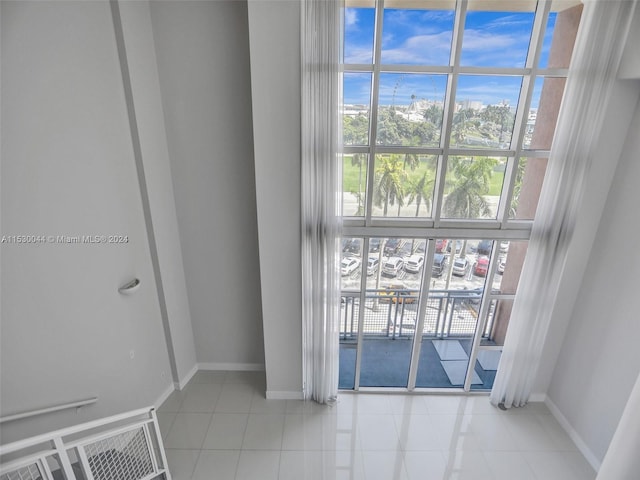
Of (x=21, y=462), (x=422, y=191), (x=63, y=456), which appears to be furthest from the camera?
(x=422, y=191)

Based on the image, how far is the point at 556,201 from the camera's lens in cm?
294

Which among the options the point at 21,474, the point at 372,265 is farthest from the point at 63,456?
the point at 372,265

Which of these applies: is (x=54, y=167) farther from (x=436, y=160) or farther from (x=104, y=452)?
(x=436, y=160)

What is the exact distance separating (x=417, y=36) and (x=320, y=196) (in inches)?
61.5

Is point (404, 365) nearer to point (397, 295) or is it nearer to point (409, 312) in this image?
point (409, 312)

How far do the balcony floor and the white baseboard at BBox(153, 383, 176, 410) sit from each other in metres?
1.90

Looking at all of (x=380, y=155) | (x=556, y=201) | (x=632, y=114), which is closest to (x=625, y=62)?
(x=632, y=114)

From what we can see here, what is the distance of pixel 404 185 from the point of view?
3.16m

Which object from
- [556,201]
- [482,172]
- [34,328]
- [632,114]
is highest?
[632,114]

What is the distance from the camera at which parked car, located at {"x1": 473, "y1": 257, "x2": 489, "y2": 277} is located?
3.44 m

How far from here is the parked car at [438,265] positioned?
11.2 feet

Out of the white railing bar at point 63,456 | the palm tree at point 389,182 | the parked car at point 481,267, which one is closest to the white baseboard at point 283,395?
the white railing bar at point 63,456

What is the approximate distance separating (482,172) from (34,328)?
365 centimetres

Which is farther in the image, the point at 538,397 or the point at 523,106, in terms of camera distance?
the point at 538,397
